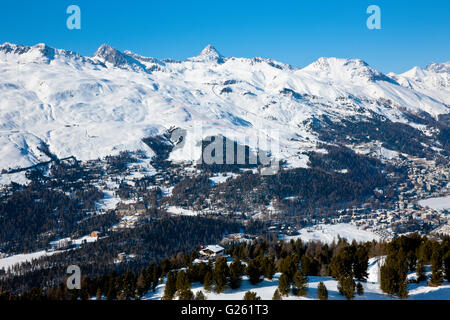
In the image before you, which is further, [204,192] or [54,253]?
[204,192]

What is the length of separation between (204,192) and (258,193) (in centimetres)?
2820

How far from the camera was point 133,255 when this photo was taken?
11288 centimetres

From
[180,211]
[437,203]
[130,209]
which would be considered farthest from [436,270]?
[437,203]

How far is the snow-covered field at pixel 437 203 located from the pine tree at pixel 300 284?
516ft

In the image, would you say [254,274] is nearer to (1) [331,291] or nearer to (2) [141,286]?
(1) [331,291]

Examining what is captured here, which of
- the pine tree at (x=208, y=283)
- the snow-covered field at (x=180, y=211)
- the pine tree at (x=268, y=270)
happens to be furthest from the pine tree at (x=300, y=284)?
the snow-covered field at (x=180, y=211)

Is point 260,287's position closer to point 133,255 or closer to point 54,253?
point 133,255

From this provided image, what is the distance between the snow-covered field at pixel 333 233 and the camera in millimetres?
127188

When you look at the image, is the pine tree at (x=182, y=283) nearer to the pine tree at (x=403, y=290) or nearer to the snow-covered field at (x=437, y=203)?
the pine tree at (x=403, y=290)

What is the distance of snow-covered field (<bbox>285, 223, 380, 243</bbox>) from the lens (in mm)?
127188

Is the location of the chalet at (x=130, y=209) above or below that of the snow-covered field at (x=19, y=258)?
above
